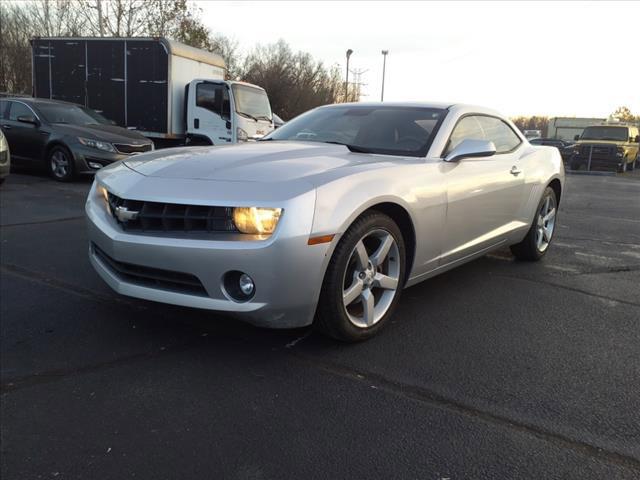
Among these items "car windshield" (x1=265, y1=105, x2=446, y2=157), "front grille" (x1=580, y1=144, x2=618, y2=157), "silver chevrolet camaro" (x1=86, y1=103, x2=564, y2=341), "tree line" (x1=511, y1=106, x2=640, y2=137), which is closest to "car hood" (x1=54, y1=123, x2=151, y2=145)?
"car windshield" (x1=265, y1=105, x2=446, y2=157)

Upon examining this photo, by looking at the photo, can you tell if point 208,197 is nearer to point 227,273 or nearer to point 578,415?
point 227,273

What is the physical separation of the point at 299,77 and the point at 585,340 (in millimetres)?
37902

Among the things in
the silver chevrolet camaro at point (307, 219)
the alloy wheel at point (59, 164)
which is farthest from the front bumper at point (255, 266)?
the alloy wheel at point (59, 164)

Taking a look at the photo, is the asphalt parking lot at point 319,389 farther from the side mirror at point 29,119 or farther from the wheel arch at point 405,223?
the side mirror at point 29,119

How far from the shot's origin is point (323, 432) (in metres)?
2.16

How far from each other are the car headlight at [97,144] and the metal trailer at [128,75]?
289 cm

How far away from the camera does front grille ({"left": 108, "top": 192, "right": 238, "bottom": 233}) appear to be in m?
2.59

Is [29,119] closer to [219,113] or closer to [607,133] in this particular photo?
[219,113]

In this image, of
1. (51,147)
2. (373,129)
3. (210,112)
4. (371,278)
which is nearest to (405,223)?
(371,278)

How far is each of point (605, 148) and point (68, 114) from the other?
19.7m

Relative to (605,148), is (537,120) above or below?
above

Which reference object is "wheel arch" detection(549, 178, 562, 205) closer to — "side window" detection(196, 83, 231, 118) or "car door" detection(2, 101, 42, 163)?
"side window" detection(196, 83, 231, 118)

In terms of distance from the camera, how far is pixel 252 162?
2984mm

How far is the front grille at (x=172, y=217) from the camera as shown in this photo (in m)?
2.59
